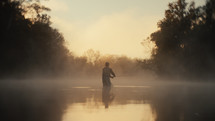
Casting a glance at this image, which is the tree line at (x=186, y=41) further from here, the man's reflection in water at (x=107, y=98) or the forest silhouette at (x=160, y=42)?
the man's reflection in water at (x=107, y=98)

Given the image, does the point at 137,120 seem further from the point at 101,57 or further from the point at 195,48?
the point at 101,57

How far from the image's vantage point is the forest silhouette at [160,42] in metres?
50.4

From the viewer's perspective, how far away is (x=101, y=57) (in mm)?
142000

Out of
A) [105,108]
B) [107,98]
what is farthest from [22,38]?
[105,108]

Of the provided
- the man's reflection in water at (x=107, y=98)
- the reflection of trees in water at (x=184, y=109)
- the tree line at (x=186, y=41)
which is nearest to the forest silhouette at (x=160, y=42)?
the tree line at (x=186, y=41)

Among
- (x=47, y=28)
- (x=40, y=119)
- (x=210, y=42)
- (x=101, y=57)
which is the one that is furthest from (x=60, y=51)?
(x=40, y=119)

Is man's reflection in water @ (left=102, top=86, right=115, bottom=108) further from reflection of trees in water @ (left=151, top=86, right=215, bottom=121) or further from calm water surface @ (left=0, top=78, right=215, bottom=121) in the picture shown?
reflection of trees in water @ (left=151, top=86, right=215, bottom=121)

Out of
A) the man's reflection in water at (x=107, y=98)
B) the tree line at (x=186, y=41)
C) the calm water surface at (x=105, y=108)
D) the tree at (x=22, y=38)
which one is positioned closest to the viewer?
the calm water surface at (x=105, y=108)

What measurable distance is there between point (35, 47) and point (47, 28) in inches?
200

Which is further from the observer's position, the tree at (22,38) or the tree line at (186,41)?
the tree line at (186,41)

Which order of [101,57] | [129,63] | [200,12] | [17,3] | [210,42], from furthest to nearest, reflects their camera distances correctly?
[129,63] → [101,57] → [200,12] → [210,42] → [17,3]

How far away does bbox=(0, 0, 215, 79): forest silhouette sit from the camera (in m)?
50.4

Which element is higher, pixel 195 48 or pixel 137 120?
pixel 195 48

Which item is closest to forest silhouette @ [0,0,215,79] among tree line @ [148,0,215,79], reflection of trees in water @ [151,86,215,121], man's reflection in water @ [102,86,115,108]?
tree line @ [148,0,215,79]
